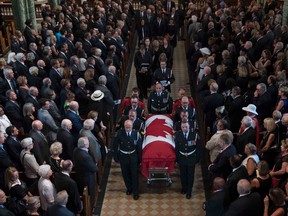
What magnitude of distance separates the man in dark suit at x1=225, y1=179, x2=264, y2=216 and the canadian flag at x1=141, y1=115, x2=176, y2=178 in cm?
225

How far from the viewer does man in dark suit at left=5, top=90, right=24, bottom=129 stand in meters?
8.95

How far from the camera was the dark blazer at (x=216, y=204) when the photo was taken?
21.2ft

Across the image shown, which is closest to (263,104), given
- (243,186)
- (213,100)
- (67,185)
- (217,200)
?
(213,100)

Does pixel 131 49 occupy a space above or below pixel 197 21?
below

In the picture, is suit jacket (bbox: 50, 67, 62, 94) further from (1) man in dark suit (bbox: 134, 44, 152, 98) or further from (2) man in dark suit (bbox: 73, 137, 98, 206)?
(2) man in dark suit (bbox: 73, 137, 98, 206)

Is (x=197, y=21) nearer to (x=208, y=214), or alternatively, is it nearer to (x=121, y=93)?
(x=121, y=93)

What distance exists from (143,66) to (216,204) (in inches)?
249

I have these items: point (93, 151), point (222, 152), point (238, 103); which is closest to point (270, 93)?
point (238, 103)

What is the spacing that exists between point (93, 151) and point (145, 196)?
4.99 feet

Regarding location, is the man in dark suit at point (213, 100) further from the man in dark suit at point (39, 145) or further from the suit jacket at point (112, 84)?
the man in dark suit at point (39, 145)

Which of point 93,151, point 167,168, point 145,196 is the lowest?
point 145,196

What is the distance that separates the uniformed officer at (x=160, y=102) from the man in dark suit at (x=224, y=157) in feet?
8.52

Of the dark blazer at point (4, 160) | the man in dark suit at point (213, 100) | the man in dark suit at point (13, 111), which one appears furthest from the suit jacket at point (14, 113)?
the man in dark suit at point (213, 100)

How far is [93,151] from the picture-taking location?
7.89 meters
